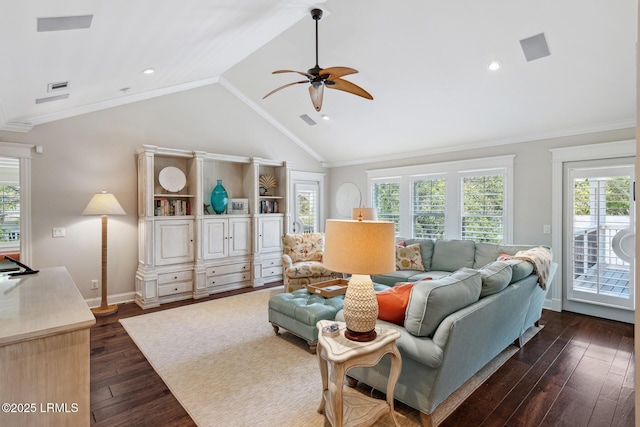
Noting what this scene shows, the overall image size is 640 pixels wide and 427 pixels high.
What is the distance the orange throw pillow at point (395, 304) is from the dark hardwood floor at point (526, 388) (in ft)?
2.42

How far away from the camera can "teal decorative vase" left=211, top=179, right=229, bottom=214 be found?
5410mm

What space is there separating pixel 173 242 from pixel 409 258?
11.8 ft

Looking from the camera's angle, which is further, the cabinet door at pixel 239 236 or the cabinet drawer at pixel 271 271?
the cabinet drawer at pixel 271 271

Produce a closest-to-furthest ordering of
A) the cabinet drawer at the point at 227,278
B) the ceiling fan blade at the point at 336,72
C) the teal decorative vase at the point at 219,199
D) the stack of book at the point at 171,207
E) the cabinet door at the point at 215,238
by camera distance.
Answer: the ceiling fan blade at the point at 336,72 < the stack of book at the point at 171,207 < the cabinet door at the point at 215,238 < the cabinet drawer at the point at 227,278 < the teal decorative vase at the point at 219,199

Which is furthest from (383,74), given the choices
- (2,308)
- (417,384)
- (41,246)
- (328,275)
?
(41,246)

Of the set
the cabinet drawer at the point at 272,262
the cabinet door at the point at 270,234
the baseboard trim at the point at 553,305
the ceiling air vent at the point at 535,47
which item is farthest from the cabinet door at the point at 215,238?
the baseboard trim at the point at 553,305

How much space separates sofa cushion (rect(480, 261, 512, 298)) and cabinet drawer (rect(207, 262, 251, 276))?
160 inches

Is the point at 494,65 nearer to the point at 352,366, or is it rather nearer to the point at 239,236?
the point at 352,366

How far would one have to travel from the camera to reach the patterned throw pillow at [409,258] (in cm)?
483

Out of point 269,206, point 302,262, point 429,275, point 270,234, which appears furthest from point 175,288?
point 429,275

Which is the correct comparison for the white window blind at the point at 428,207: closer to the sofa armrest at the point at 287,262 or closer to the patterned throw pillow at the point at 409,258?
the patterned throw pillow at the point at 409,258

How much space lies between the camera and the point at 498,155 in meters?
4.93

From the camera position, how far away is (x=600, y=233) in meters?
4.00

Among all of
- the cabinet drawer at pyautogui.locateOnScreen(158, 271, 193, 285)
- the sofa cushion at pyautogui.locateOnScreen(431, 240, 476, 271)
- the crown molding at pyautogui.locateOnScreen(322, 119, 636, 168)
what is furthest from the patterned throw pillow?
the cabinet drawer at pyautogui.locateOnScreen(158, 271, 193, 285)
